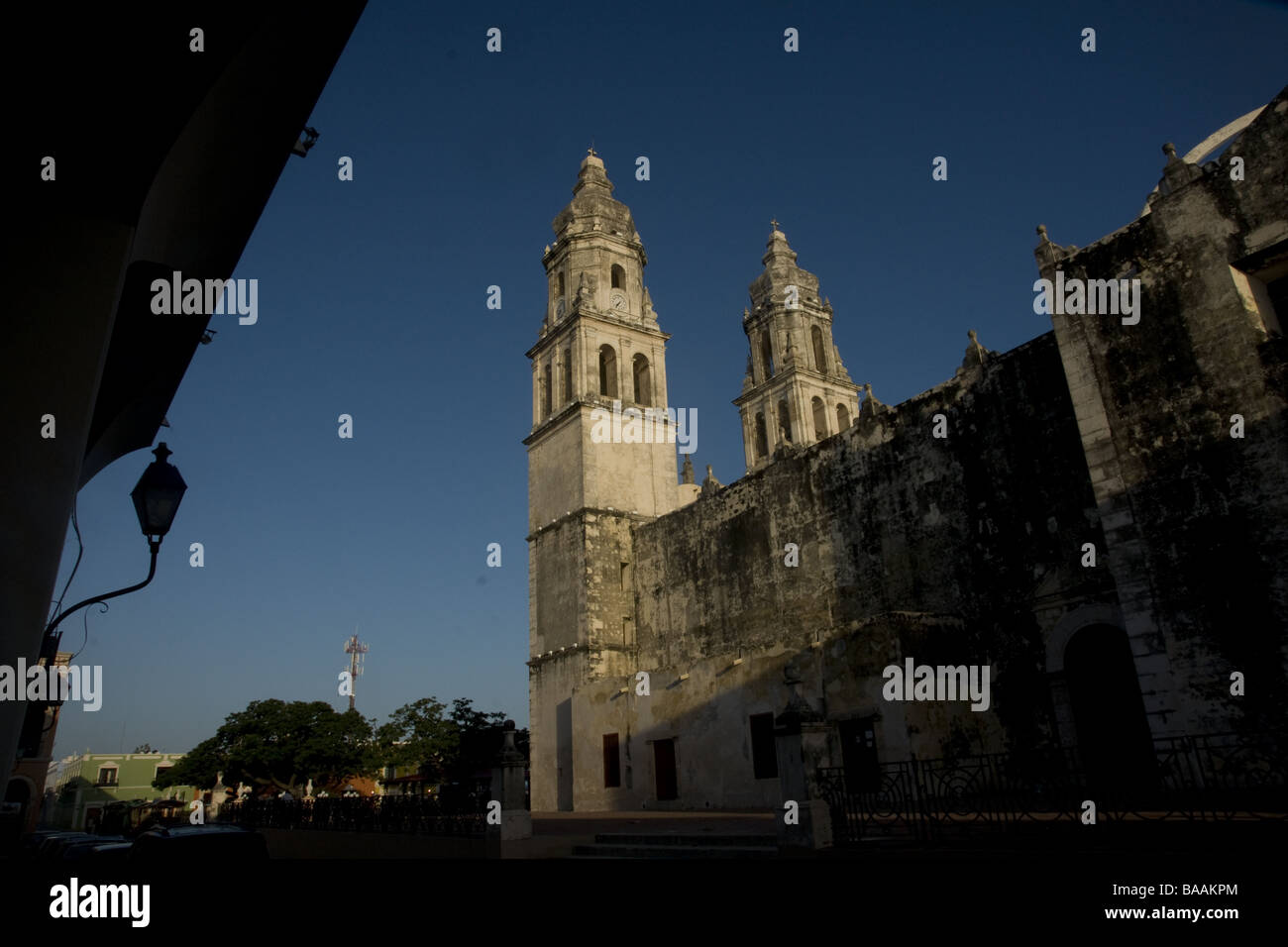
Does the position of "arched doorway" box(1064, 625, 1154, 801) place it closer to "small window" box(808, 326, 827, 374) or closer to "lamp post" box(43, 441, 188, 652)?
"lamp post" box(43, 441, 188, 652)

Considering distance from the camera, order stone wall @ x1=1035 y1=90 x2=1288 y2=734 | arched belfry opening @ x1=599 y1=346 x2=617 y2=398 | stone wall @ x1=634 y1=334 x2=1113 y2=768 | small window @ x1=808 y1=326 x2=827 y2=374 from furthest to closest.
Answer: small window @ x1=808 y1=326 x2=827 y2=374, arched belfry opening @ x1=599 y1=346 x2=617 y2=398, stone wall @ x1=634 y1=334 x2=1113 y2=768, stone wall @ x1=1035 y1=90 x2=1288 y2=734

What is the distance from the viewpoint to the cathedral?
471 inches

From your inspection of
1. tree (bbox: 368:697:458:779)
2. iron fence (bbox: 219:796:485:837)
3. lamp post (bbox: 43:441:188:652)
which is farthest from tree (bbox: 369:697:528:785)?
lamp post (bbox: 43:441:188:652)

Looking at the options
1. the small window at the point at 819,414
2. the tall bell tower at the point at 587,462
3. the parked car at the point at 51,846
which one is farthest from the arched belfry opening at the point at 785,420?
the parked car at the point at 51,846

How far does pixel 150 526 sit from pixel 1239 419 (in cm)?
1370

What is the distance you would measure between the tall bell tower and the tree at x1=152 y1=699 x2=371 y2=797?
17.8m

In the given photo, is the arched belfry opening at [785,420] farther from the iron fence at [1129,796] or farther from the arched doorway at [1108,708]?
the iron fence at [1129,796]

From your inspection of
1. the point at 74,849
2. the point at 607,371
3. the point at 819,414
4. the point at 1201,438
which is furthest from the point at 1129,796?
the point at 819,414

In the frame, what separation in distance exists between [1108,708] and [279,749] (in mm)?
38166
